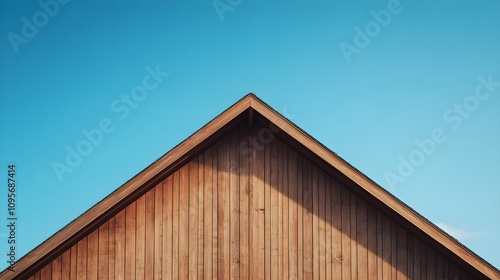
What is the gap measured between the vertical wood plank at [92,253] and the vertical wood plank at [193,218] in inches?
75.4

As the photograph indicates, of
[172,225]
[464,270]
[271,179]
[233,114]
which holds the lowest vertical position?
[464,270]

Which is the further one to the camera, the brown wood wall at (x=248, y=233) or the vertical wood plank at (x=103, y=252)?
the brown wood wall at (x=248, y=233)

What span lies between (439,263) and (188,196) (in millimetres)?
5454

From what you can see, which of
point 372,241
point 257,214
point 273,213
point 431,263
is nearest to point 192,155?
point 257,214

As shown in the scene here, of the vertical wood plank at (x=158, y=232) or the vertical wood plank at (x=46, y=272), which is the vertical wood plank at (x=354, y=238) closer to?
the vertical wood plank at (x=158, y=232)

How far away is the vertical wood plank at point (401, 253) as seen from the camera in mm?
12125

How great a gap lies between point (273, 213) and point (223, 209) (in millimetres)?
1068

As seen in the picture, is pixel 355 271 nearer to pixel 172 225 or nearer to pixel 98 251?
pixel 172 225

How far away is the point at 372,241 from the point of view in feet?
40.2

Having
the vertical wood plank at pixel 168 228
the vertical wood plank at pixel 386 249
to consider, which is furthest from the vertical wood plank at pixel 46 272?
the vertical wood plank at pixel 386 249

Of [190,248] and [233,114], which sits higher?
[233,114]

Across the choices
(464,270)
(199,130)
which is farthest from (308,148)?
(464,270)

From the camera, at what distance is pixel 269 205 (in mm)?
12375

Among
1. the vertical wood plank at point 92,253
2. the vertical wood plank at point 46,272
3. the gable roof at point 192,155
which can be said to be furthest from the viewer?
the vertical wood plank at point 92,253
